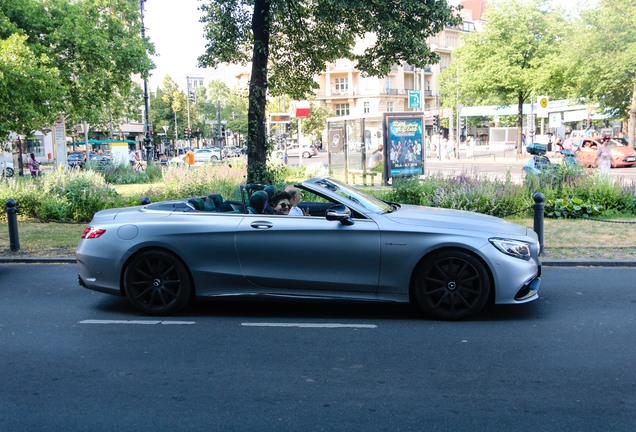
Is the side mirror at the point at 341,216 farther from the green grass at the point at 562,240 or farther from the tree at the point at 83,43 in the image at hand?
the tree at the point at 83,43

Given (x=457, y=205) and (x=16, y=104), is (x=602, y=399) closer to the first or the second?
(x=457, y=205)

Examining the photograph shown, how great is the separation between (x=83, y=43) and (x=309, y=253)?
78.7 ft

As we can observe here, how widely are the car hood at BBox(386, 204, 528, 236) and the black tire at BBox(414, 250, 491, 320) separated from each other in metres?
0.33

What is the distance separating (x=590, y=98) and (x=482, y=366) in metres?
41.7

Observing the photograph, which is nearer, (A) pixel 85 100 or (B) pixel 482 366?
(B) pixel 482 366

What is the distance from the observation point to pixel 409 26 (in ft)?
47.5

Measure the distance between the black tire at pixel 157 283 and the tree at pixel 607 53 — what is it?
3548 cm

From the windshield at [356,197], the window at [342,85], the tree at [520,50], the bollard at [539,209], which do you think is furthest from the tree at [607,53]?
the window at [342,85]

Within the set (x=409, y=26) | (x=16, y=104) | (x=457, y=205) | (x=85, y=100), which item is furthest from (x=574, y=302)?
(x=85, y=100)

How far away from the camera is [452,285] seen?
639cm

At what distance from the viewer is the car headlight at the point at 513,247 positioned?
6355 millimetres

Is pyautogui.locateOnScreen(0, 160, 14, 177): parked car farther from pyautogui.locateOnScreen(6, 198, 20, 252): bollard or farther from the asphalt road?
the asphalt road

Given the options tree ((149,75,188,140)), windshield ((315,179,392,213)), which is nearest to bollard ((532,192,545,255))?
windshield ((315,179,392,213))

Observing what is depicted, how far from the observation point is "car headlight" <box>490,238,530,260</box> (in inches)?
250
